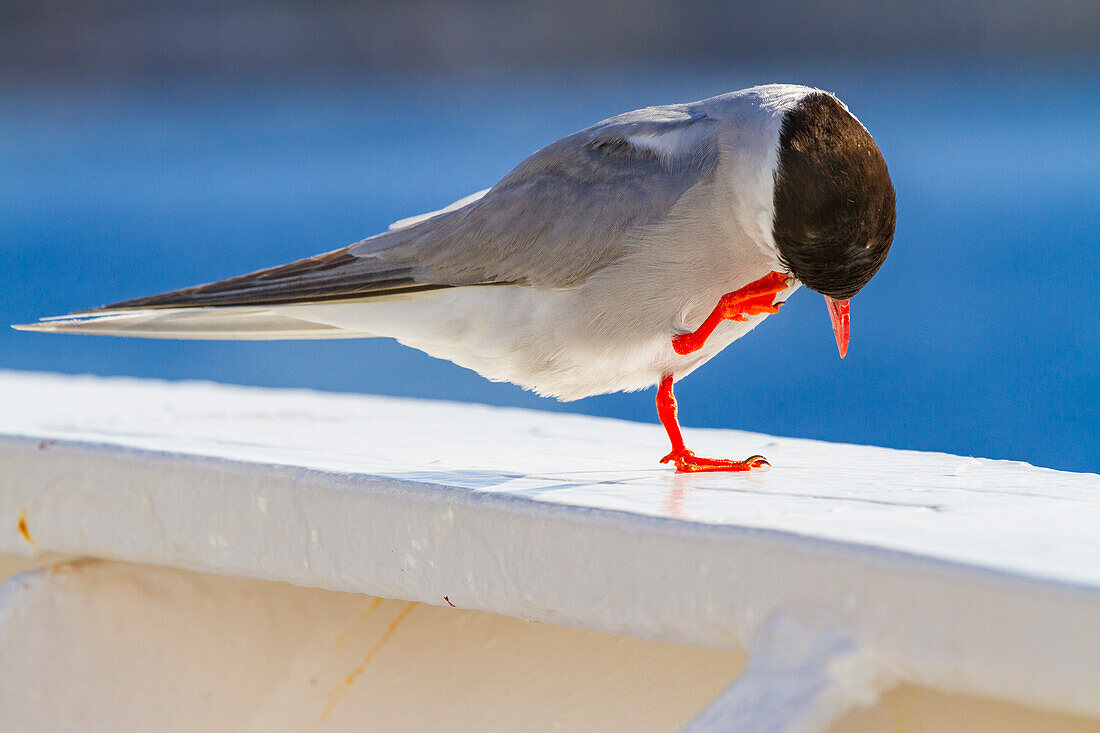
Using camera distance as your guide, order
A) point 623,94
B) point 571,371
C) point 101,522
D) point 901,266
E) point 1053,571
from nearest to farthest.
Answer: point 1053,571
point 101,522
point 571,371
point 901,266
point 623,94

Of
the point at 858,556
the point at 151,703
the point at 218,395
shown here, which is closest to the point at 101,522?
the point at 151,703

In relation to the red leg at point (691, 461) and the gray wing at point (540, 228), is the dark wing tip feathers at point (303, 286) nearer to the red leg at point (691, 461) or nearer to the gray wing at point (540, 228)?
the gray wing at point (540, 228)

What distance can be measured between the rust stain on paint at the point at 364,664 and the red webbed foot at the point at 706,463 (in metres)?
0.37

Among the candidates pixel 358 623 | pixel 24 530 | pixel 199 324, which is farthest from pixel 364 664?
pixel 199 324

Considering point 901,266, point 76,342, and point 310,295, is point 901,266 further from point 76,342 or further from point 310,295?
→ point 310,295

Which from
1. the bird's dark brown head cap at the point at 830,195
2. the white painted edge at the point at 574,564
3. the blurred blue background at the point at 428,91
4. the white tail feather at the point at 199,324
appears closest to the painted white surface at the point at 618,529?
the white painted edge at the point at 574,564

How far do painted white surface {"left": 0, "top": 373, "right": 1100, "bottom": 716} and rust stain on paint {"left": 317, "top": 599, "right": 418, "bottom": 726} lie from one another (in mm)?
180

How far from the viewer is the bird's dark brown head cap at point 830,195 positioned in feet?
4.16

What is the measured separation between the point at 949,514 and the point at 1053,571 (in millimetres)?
218

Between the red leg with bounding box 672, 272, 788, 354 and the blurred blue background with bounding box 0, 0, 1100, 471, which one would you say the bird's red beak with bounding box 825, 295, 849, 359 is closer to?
the red leg with bounding box 672, 272, 788, 354

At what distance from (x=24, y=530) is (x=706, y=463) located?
83 centimetres

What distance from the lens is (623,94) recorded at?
12.0 m

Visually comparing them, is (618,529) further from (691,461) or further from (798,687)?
(691,461)

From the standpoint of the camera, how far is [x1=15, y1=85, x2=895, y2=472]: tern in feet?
4.29
